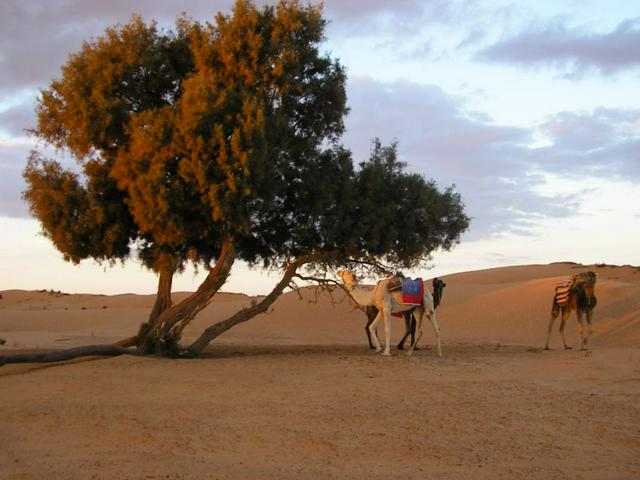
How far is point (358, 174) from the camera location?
17.6 metres

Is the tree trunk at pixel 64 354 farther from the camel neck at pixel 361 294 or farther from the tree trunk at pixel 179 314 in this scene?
the camel neck at pixel 361 294

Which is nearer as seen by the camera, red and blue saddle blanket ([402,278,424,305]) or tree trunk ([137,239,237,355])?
tree trunk ([137,239,237,355])

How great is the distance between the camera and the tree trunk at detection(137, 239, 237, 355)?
56.2ft

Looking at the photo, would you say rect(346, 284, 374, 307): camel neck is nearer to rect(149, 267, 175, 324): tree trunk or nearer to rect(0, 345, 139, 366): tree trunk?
rect(149, 267, 175, 324): tree trunk

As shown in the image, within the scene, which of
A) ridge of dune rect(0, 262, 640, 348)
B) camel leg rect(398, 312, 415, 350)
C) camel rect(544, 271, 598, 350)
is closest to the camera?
camel leg rect(398, 312, 415, 350)

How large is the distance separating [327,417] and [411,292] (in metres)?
8.38

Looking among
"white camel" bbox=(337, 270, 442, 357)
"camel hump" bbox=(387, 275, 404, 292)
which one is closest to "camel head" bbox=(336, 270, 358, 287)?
"white camel" bbox=(337, 270, 442, 357)

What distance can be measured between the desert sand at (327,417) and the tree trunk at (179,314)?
1048 mm

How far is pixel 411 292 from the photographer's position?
59.5ft

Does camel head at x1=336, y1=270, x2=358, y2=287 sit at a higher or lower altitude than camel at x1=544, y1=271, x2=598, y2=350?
higher

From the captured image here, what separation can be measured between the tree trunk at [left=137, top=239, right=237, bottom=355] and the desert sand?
3.44 feet

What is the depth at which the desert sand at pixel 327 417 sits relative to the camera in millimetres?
7980

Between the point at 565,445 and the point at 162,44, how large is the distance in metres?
12.0

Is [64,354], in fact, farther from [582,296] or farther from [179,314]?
[582,296]
